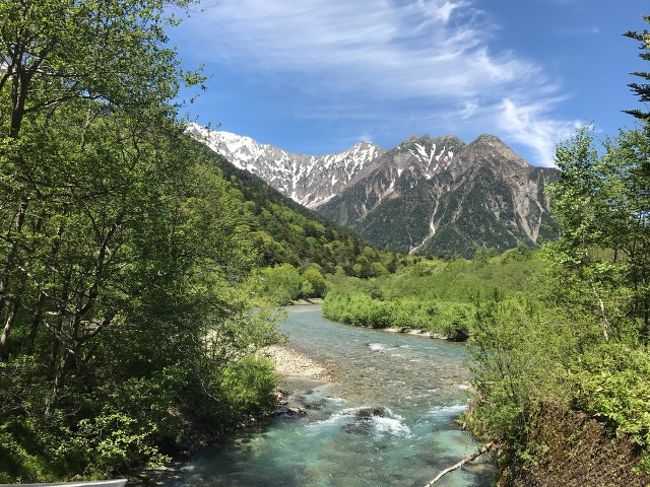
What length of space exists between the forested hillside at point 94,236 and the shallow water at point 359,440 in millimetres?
4577

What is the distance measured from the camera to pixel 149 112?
15531 millimetres

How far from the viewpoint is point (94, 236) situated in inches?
634

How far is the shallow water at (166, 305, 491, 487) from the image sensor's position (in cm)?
1938

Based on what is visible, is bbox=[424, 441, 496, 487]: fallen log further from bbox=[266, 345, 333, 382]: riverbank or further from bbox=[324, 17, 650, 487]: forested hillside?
bbox=[266, 345, 333, 382]: riverbank

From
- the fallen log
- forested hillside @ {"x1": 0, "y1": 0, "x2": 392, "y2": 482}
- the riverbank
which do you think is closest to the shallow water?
the riverbank

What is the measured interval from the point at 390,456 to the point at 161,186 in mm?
16220

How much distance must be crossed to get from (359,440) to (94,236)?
1669 centimetres

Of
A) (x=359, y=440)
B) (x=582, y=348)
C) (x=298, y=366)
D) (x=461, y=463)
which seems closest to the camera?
(x=461, y=463)

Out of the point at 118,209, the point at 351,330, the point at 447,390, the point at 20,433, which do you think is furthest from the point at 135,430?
the point at 351,330

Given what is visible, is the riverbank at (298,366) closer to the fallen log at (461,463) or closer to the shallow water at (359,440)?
the shallow water at (359,440)

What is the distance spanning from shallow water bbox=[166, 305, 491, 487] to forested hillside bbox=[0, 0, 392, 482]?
458cm

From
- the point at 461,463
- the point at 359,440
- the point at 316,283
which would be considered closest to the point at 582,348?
the point at 461,463

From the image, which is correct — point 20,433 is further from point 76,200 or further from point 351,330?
point 351,330

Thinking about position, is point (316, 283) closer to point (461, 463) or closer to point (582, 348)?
point (582, 348)
